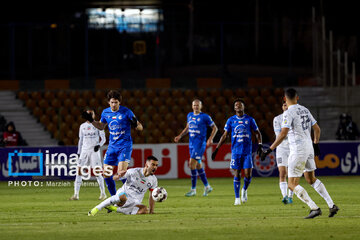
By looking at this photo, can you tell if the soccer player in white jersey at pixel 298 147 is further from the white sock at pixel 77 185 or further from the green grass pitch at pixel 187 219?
the white sock at pixel 77 185

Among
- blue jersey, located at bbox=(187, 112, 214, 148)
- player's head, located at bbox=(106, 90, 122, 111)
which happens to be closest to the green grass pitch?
blue jersey, located at bbox=(187, 112, 214, 148)

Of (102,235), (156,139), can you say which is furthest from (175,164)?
(102,235)

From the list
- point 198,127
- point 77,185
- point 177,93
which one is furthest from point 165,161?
point 77,185

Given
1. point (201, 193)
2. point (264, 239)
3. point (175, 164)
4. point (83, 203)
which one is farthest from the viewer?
point (175, 164)

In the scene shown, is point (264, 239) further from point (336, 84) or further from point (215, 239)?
point (336, 84)

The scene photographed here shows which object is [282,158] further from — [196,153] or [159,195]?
[159,195]

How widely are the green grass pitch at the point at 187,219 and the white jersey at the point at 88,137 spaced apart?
1.28m

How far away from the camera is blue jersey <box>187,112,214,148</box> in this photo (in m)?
19.3

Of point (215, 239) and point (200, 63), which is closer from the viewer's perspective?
point (215, 239)

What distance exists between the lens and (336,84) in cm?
3353

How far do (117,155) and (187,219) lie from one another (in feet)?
9.20

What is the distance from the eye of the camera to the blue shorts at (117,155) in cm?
1514

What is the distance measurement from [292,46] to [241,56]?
3151 mm

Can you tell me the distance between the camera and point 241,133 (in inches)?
658
